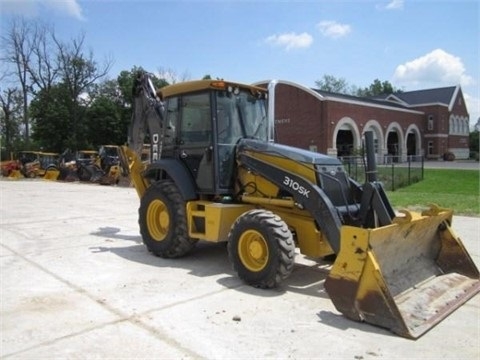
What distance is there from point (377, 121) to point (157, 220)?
43998 mm

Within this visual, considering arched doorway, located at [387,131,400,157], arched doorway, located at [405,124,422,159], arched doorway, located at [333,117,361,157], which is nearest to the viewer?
arched doorway, located at [333,117,361,157]

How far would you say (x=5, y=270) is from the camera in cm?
686

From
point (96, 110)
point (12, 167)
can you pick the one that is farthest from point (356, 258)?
point (96, 110)

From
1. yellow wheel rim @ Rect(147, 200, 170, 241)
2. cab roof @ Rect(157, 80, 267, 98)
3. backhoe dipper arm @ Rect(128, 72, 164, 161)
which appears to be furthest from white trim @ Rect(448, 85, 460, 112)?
yellow wheel rim @ Rect(147, 200, 170, 241)

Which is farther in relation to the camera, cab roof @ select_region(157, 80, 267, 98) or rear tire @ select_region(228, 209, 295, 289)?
cab roof @ select_region(157, 80, 267, 98)

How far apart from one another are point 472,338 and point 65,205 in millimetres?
13409

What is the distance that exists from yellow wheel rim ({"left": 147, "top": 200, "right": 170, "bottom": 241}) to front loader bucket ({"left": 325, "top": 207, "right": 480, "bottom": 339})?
348 centimetres

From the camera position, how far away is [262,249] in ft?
18.9

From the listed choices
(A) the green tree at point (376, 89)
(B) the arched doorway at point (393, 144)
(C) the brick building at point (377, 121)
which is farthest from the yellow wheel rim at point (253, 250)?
(A) the green tree at point (376, 89)

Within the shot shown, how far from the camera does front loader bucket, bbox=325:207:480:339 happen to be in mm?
4547

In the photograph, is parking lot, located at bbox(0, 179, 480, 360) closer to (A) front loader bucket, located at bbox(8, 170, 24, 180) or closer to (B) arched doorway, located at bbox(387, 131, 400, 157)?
(A) front loader bucket, located at bbox(8, 170, 24, 180)

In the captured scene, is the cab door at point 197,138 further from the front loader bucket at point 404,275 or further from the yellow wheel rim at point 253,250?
the front loader bucket at point 404,275

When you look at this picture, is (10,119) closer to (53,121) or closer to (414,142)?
(53,121)

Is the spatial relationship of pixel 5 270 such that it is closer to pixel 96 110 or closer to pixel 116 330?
pixel 116 330
